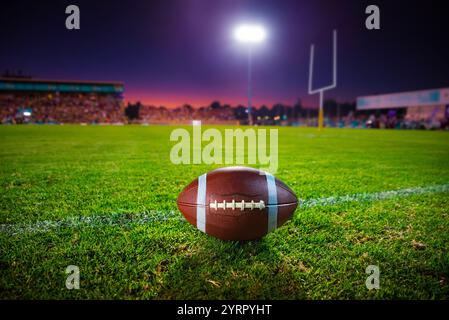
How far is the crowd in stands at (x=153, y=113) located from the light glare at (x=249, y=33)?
46.2 ft

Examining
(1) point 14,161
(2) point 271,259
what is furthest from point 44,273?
(1) point 14,161

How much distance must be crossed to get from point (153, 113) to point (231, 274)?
A: 59584mm

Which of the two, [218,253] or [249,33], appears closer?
[218,253]

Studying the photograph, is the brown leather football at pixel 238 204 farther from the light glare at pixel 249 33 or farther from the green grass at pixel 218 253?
the light glare at pixel 249 33

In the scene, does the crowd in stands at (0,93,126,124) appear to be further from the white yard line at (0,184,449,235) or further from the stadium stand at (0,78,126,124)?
the white yard line at (0,184,449,235)

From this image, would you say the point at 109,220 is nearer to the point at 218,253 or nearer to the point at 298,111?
the point at 218,253

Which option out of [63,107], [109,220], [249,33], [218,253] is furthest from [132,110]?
[218,253]

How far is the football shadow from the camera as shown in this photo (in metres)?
1.31

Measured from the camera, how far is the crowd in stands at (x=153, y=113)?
37.3 meters

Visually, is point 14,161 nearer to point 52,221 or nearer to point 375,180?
point 52,221

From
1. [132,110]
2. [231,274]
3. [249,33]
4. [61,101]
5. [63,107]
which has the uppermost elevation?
[249,33]

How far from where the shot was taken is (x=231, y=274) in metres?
1.44

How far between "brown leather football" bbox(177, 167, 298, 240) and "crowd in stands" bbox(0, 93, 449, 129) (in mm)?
33844

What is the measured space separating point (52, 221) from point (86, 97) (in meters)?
52.3
